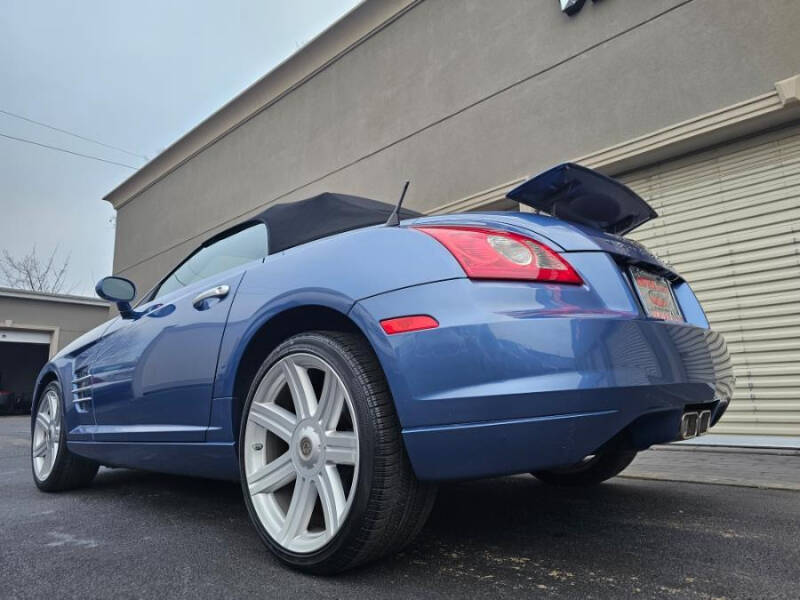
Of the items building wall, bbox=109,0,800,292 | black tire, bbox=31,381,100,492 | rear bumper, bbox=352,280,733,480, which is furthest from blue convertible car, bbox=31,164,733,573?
building wall, bbox=109,0,800,292

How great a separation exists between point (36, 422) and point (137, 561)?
98.6 inches

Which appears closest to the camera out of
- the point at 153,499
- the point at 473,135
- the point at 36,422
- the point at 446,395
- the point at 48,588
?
the point at 446,395

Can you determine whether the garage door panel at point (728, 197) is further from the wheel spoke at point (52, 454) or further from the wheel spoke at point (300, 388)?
the wheel spoke at point (52, 454)

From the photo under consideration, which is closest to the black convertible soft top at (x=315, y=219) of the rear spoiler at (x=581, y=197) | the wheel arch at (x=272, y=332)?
the wheel arch at (x=272, y=332)

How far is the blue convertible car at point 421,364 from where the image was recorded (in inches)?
57.8

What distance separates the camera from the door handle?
2.29 m

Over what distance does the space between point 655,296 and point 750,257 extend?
4.09m

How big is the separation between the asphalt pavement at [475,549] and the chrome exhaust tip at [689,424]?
15.2 inches

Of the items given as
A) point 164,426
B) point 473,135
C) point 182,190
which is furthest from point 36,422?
point 182,190

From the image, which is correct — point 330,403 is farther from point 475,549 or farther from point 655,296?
point 655,296

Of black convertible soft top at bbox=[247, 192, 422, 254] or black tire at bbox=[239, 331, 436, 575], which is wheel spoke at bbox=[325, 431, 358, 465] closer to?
black tire at bbox=[239, 331, 436, 575]

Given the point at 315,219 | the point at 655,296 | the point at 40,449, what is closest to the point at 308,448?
the point at 315,219

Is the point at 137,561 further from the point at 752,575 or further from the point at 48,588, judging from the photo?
the point at 752,575

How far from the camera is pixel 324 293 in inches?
71.8
